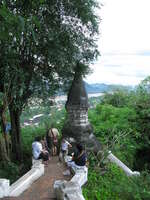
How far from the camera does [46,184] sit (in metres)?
8.06

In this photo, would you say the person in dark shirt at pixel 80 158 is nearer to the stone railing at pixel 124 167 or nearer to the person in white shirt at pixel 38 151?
the person in white shirt at pixel 38 151

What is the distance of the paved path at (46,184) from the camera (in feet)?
23.0

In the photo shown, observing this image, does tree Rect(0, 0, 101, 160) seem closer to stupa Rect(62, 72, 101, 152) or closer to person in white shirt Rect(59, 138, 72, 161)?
stupa Rect(62, 72, 101, 152)

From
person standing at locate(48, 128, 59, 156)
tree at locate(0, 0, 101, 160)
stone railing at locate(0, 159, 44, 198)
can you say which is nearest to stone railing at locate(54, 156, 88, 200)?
stone railing at locate(0, 159, 44, 198)

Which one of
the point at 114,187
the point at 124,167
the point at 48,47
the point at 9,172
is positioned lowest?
the point at 124,167

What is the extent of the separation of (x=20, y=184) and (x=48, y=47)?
5425 millimetres

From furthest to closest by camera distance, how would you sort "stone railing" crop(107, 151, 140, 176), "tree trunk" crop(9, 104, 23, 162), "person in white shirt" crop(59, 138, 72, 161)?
1. "tree trunk" crop(9, 104, 23, 162)
2. "stone railing" crop(107, 151, 140, 176)
3. "person in white shirt" crop(59, 138, 72, 161)

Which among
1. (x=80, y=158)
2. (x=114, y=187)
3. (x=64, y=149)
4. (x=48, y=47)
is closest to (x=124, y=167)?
(x=114, y=187)

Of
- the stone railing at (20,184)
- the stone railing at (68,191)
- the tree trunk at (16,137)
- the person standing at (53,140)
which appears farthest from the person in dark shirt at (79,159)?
the tree trunk at (16,137)

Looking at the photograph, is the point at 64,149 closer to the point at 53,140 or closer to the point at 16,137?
the point at 53,140

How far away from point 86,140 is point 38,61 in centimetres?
414

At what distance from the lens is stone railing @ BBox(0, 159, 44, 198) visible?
6848 mm

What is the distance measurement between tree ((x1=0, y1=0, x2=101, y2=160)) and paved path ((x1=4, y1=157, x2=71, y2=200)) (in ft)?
10.4

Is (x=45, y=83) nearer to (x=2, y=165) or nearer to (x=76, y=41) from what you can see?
(x=76, y=41)
